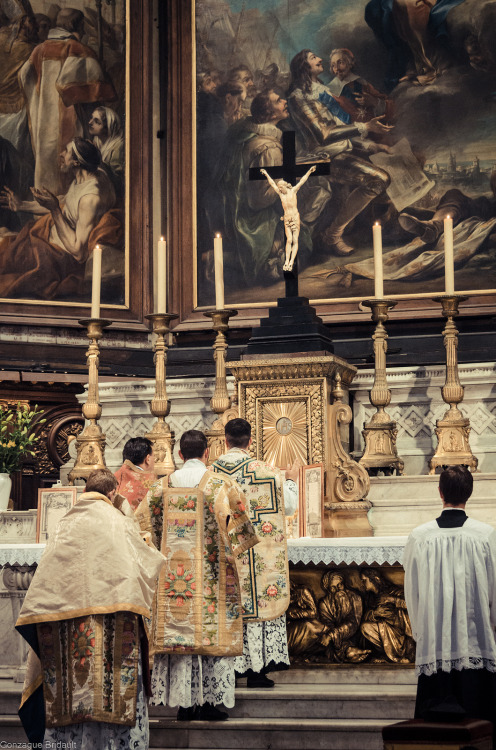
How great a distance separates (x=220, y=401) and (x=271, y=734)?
9.79 feet

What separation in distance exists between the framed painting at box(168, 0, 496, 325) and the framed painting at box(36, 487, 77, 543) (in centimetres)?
378

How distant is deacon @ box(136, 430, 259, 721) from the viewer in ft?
22.6

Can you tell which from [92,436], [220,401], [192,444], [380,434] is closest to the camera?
[192,444]

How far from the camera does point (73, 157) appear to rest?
479 inches

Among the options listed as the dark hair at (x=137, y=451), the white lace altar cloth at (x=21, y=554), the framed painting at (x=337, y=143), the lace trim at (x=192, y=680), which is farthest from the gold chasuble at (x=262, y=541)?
the framed painting at (x=337, y=143)

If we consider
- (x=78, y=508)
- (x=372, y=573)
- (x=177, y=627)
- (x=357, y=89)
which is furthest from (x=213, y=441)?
(x=357, y=89)

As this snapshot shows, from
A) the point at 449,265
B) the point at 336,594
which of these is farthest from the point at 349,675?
the point at 449,265

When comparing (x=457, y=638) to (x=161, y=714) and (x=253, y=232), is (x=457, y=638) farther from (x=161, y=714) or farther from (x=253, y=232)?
(x=253, y=232)

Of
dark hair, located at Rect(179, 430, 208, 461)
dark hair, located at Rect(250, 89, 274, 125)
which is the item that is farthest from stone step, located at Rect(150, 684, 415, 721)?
dark hair, located at Rect(250, 89, 274, 125)

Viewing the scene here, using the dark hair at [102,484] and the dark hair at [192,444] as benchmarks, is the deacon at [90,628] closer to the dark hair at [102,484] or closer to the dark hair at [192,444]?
the dark hair at [102,484]

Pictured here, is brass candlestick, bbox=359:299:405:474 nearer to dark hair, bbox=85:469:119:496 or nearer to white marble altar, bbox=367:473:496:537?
white marble altar, bbox=367:473:496:537

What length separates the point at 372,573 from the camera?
25.7 ft

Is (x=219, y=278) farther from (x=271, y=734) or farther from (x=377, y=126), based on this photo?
(x=271, y=734)

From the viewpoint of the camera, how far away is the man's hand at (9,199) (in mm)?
11758
